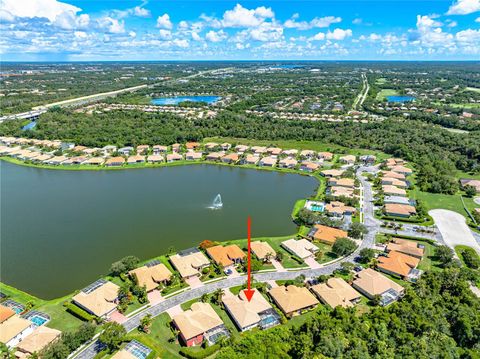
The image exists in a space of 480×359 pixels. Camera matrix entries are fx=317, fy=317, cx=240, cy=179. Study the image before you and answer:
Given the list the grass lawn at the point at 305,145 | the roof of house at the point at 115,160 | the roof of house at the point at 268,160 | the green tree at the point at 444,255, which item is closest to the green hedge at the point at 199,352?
the green tree at the point at 444,255

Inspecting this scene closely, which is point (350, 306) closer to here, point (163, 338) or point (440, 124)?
point (163, 338)

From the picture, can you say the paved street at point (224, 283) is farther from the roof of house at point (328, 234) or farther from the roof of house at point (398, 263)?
the roof of house at point (398, 263)

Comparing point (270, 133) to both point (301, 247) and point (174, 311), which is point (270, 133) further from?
point (174, 311)

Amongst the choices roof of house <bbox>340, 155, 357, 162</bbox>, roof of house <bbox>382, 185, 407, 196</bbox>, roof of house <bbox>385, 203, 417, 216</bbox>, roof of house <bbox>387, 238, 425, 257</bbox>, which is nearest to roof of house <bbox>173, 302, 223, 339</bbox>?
roof of house <bbox>387, 238, 425, 257</bbox>

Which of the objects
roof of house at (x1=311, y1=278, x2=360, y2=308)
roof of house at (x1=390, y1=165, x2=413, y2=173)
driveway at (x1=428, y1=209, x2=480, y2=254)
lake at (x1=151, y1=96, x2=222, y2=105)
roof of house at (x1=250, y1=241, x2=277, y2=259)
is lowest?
driveway at (x1=428, y1=209, x2=480, y2=254)

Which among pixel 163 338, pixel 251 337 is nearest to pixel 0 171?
pixel 163 338

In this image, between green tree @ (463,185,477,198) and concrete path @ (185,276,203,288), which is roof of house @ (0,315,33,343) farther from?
green tree @ (463,185,477,198)

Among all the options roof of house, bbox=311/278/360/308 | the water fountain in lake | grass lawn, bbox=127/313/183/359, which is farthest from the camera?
the water fountain in lake
